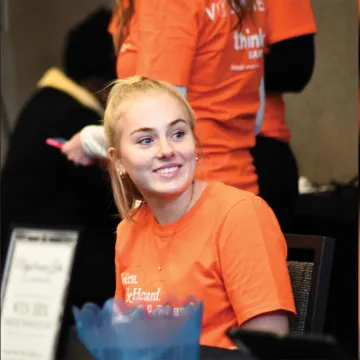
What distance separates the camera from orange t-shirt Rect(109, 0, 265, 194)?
4.95ft

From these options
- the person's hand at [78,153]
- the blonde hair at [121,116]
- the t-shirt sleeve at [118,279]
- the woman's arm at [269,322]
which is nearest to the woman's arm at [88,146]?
the person's hand at [78,153]

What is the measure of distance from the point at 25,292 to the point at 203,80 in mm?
619

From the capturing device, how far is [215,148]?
1583 millimetres

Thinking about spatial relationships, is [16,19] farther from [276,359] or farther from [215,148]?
[276,359]

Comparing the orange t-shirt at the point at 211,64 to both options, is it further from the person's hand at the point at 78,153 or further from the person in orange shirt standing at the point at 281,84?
the person's hand at the point at 78,153

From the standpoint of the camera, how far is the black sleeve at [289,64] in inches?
67.3

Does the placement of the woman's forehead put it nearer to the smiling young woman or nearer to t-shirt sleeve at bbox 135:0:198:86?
the smiling young woman

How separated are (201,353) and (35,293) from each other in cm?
26

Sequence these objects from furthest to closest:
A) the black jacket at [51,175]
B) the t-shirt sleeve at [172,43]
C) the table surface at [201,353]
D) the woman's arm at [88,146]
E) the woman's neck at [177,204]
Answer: the black jacket at [51,175] → the woman's arm at [88,146] → the t-shirt sleeve at [172,43] → the woman's neck at [177,204] → the table surface at [201,353]

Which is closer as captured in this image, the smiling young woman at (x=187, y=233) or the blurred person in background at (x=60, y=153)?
the smiling young woman at (x=187, y=233)

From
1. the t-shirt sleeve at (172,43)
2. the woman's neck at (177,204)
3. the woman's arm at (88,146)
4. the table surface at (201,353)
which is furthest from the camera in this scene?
the woman's arm at (88,146)

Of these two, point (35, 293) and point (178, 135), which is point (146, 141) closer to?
point (178, 135)

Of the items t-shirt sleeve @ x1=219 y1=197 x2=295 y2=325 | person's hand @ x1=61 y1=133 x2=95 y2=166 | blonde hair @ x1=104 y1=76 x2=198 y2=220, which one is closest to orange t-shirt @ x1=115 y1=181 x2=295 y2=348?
t-shirt sleeve @ x1=219 y1=197 x2=295 y2=325

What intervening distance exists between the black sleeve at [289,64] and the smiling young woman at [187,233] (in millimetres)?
398
